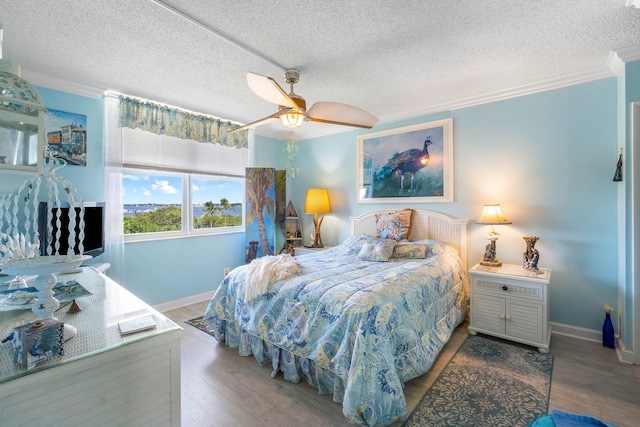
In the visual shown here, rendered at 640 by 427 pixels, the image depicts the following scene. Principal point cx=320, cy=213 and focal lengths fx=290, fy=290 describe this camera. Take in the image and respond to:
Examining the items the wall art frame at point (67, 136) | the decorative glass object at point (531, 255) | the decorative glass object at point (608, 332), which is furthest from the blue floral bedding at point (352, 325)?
the wall art frame at point (67, 136)

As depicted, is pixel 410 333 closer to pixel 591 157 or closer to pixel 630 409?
pixel 630 409

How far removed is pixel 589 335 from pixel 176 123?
5111mm

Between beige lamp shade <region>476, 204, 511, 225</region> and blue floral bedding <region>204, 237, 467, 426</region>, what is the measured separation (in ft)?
2.16

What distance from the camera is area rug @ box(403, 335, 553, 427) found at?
1.80 m

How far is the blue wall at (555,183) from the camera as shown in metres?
2.77

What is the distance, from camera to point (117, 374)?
101 centimetres

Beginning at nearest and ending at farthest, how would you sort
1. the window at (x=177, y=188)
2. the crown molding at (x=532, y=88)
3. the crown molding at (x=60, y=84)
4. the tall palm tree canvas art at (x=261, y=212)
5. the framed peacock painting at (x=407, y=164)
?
1. the crown molding at (x=532, y=88)
2. the crown molding at (x=60, y=84)
3. the window at (x=177, y=188)
4. the framed peacock painting at (x=407, y=164)
5. the tall palm tree canvas art at (x=261, y=212)

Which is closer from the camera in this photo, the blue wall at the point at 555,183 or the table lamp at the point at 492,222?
the blue wall at the point at 555,183

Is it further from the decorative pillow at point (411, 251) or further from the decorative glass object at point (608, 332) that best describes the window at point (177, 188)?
the decorative glass object at point (608, 332)

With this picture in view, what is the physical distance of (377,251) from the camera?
3.21m

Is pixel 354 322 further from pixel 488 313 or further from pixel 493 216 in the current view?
pixel 493 216

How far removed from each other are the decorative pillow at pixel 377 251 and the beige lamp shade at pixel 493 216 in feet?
3.23

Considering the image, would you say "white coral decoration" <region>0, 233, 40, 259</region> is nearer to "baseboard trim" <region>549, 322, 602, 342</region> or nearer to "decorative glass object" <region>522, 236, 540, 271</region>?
"decorative glass object" <region>522, 236, 540, 271</region>

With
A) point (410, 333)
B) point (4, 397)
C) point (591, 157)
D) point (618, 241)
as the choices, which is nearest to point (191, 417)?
point (4, 397)
